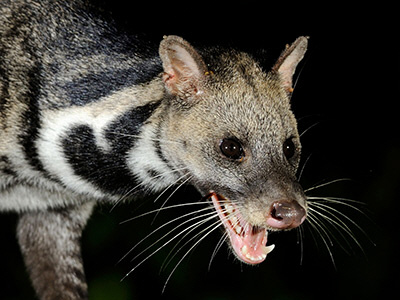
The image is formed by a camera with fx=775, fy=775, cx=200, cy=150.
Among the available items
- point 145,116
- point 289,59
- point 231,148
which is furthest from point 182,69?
point 289,59

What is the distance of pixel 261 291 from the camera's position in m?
5.10

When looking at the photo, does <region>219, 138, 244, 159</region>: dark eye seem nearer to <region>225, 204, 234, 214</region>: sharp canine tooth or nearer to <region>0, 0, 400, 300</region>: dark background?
<region>225, 204, 234, 214</region>: sharp canine tooth

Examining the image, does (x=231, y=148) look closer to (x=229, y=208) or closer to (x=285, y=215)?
(x=229, y=208)

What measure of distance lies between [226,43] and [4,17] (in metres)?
0.95

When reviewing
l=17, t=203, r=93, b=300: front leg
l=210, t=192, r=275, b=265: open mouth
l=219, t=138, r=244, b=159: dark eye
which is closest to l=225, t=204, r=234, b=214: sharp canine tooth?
l=210, t=192, r=275, b=265: open mouth

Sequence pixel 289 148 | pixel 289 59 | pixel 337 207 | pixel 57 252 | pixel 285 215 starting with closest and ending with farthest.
Answer: pixel 285 215 < pixel 289 148 < pixel 289 59 < pixel 57 252 < pixel 337 207

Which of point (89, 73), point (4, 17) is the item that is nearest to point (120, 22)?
point (89, 73)

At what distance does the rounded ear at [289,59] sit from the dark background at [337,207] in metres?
1.59

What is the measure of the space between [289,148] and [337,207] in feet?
6.72

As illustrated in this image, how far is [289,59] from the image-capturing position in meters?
3.32

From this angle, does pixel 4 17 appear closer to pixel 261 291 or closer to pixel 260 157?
pixel 260 157

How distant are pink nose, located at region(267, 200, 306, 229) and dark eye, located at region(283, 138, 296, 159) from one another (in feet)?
1.02

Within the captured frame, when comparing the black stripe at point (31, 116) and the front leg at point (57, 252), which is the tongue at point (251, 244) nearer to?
the black stripe at point (31, 116)

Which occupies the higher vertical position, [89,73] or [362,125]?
[89,73]
